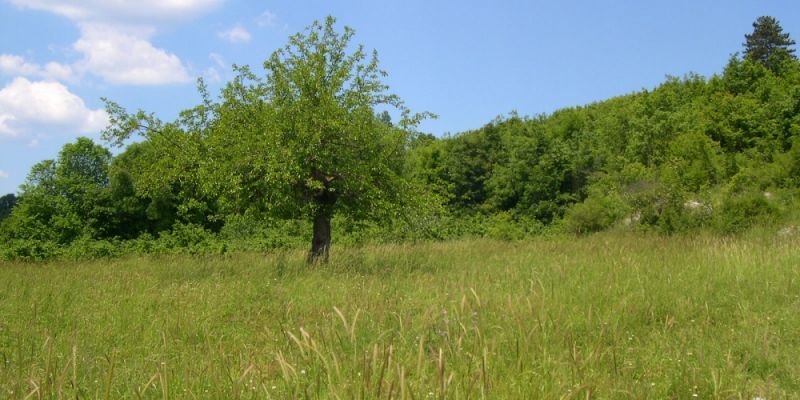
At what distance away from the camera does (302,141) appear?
1123cm

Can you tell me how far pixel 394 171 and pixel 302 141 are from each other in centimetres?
280

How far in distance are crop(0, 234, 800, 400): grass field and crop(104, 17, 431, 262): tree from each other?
157cm

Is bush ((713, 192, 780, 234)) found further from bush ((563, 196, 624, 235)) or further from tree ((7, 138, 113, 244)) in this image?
tree ((7, 138, 113, 244))

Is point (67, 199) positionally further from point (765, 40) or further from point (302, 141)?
point (765, 40)

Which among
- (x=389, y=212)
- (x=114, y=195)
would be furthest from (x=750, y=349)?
(x=114, y=195)

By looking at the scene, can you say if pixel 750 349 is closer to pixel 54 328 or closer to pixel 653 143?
pixel 54 328

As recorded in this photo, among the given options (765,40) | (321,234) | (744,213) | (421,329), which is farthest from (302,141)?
(765,40)

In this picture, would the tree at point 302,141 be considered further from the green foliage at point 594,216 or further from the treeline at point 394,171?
the green foliage at point 594,216

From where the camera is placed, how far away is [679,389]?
378cm

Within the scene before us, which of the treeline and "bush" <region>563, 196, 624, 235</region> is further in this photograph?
"bush" <region>563, 196, 624, 235</region>

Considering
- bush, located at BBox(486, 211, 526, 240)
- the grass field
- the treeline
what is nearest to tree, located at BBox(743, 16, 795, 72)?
the treeline

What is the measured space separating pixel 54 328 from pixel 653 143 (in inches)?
1096

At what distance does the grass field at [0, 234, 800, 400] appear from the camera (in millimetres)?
2986

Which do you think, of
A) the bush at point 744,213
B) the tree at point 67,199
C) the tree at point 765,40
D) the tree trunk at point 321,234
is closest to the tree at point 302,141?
the tree trunk at point 321,234
